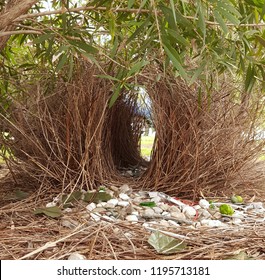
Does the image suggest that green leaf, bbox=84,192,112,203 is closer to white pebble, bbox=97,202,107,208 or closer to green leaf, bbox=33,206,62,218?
white pebble, bbox=97,202,107,208

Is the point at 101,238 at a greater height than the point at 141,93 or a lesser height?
lesser

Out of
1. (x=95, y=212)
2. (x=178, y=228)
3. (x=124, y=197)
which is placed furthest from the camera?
(x=124, y=197)

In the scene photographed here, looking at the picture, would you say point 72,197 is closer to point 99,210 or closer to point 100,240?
point 99,210

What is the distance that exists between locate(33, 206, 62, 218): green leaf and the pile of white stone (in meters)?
0.10

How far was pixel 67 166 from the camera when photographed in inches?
67.6

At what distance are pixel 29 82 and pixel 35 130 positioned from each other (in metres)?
0.21

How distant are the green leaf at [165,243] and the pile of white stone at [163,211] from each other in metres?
0.11

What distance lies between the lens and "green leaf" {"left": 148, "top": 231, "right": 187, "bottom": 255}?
1.21 metres

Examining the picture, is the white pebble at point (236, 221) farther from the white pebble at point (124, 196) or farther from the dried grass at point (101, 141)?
the white pebble at point (124, 196)

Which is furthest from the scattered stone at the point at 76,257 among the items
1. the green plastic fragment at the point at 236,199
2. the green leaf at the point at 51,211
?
the green plastic fragment at the point at 236,199

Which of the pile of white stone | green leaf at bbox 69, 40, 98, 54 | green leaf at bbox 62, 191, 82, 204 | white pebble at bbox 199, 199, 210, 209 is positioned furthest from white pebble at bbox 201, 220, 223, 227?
green leaf at bbox 69, 40, 98, 54

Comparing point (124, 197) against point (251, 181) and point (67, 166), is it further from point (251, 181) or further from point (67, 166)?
point (251, 181)

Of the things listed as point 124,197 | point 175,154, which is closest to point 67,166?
point 124,197

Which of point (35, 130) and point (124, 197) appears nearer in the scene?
point (124, 197)
